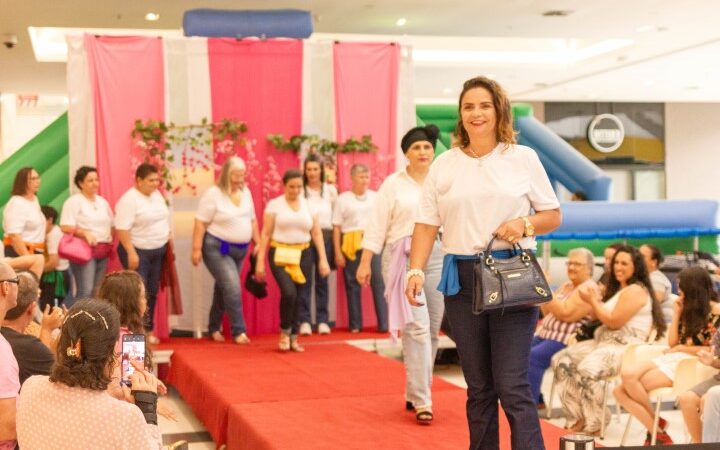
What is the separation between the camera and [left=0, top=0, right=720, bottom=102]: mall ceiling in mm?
12641

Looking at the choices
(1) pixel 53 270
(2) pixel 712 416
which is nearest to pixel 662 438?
(2) pixel 712 416

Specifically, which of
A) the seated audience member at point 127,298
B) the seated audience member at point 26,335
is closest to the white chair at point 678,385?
the seated audience member at point 127,298

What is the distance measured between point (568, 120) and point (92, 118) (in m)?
15.9

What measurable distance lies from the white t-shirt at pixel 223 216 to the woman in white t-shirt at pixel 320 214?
69 centimetres

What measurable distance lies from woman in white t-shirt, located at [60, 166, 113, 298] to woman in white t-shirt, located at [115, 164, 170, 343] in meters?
0.12

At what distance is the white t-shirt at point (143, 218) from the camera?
320 inches

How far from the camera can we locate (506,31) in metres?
14.8

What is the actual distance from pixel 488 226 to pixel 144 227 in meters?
5.00

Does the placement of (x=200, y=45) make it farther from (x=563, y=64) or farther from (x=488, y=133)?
(x=563, y=64)

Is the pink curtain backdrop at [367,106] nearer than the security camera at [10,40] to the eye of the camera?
Yes

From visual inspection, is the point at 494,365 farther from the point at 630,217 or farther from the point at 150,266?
the point at 630,217

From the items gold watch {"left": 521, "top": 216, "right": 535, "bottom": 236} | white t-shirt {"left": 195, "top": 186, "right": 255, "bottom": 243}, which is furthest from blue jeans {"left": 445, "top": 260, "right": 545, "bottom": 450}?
white t-shirt {"left": 195, "top": 186, "right": 255, "bottom": 243}

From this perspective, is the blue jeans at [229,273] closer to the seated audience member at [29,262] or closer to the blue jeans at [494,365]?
the seated audience member at [29,262]

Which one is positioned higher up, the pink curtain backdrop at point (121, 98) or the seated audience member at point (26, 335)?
the pink curtain backdrop at point (121, 98)
